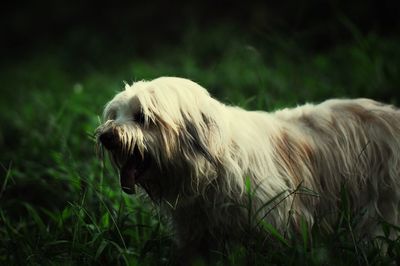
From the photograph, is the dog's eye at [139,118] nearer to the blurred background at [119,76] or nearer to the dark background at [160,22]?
the blurred background at [119,76]

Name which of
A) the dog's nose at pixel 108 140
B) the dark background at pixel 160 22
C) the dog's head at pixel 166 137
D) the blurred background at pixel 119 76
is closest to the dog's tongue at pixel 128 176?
the dog's head at pixel 166 137

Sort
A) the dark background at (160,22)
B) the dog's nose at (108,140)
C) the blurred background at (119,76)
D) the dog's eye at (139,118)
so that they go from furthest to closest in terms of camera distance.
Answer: the dark background at (160,22)
the blurred background at (119,76)
the dog's eye at (139,118)
the dog's nose at (108,140)

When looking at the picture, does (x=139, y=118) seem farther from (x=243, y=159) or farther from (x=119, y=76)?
(x=119, y=76)

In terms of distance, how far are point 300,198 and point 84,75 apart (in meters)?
7.08

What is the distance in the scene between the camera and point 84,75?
32.3 feet

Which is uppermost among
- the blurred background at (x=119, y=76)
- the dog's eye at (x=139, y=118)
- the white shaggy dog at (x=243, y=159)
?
the blurred background at (x=119, y=76)

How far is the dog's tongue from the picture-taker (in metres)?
3.09

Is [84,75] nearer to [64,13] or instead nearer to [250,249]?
[64,13]

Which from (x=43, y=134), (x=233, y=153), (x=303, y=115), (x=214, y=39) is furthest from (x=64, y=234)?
(x=214, y=39)

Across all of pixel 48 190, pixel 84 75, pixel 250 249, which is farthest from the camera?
pixel 84 75

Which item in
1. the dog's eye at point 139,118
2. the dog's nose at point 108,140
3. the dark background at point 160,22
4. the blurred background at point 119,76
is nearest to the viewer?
the dog's nose at point 108,140

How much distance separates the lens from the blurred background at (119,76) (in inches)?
140

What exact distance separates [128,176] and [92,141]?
2370 millimetres

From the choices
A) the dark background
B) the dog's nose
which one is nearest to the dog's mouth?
the dog's nose
